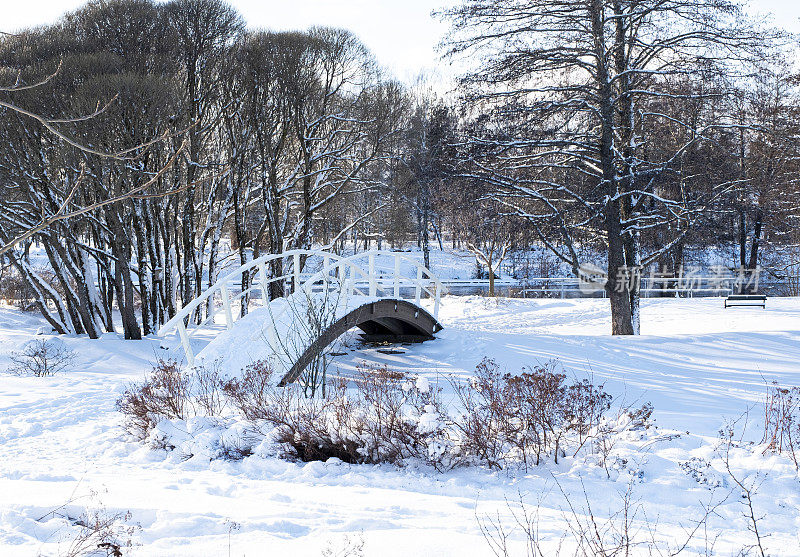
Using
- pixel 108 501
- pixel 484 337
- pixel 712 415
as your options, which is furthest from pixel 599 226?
pixel 108 501

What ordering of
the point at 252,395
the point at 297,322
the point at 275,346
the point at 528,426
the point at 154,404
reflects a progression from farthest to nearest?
the point at 297,322 < the point at 275,346 < the point at 252,395 < the point at 154,404 < the point at 528,426

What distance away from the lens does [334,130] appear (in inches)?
797

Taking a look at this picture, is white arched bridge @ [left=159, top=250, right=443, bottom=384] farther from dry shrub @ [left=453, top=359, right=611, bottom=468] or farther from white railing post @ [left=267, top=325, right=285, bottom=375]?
dry shrub @ [left=453, top=359, right=611, bottom=468]

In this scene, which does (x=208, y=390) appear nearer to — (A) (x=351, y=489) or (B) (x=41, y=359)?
(A) (x=351, y=489)

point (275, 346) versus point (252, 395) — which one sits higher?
point (275, 346)

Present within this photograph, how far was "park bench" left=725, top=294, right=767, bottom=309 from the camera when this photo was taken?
19.4m

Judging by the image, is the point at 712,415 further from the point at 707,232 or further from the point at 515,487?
the point at 707,232

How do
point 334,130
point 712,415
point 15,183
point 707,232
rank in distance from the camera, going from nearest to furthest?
point 712,415
point 707,232
point 15,183
point 334,130

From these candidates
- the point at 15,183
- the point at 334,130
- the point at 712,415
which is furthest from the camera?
the point at 334,130

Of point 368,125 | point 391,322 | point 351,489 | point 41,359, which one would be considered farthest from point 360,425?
point 368,125

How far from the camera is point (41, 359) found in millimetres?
11719

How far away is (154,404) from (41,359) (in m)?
5.82

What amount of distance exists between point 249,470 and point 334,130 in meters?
15.8

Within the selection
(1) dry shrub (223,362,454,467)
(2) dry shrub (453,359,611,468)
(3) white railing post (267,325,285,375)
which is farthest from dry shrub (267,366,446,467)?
(3) white railing post (267,325,285,375)
